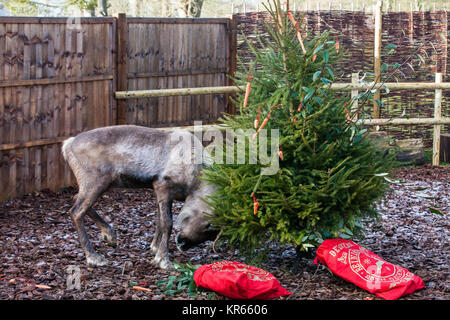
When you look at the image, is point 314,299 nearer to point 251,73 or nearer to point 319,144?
point 319,144

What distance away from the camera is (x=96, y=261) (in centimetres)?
543

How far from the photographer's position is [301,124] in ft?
15.9

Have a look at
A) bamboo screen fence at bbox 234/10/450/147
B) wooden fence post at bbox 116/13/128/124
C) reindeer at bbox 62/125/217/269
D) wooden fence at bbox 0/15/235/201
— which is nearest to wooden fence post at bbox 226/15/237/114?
wooden fence at bbox 0/15/235/201

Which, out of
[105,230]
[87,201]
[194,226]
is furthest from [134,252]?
[194,226]

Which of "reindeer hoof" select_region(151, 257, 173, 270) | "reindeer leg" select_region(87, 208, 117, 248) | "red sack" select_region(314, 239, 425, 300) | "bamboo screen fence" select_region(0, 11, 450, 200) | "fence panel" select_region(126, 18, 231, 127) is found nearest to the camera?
"red sack" select_region(314, 239, 425, 300)

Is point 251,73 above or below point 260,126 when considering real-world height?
above

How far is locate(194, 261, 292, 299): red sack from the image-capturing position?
14.1ft

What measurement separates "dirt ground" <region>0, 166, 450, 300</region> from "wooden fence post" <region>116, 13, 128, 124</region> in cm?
119

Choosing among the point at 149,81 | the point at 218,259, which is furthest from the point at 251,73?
the point at 149,81

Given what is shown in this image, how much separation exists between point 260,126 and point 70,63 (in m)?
4.24

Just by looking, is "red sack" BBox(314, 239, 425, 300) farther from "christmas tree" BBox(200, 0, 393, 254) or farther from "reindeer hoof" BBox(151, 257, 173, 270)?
"reindeer hoof" BBox(151, 257, 173, 270)

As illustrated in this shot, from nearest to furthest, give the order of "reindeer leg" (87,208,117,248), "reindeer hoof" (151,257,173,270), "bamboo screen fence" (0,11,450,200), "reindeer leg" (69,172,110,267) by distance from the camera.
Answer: "reindeer hoof" (151,257,173,270) < "reindeer leg" (69,172,110,267) < "reindeer leg" (87,208,117,248) < "bamboo screen fence" (0,11,450,200)

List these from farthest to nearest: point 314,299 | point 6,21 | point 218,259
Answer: point 6,21, point 218,259, point 314,299

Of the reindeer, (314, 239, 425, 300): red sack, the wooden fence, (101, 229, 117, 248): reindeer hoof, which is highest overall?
the wooden fence
